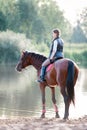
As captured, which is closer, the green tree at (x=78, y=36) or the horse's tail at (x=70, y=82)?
the horse's tail at (x=70, y=82)

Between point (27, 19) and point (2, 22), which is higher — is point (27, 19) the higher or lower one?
the higher one

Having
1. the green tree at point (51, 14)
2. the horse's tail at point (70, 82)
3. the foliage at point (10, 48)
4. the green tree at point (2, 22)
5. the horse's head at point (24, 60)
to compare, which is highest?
the green tree at point (51, 14)

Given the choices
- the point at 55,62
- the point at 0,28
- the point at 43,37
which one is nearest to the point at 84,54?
the point at 43,37

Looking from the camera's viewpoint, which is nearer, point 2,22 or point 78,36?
point 2,22

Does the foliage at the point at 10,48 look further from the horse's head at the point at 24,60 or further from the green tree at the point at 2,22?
the horse's head at the point at 24,60

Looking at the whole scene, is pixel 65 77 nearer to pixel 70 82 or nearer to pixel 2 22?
pixel 70 82

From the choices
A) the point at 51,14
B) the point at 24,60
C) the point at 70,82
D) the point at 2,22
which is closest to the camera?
the point at 70,82

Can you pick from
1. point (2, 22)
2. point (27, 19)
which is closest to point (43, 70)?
point (2, 22)

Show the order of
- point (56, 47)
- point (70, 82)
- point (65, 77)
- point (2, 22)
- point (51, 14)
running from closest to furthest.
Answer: point (70, 82) → point (65, 77) → point (56, 47) → point (2, 22) → point (51, 14)

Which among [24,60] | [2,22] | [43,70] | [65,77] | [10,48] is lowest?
[65,77]

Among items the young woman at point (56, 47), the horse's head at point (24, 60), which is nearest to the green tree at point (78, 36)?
the horse's head at point (24, 60)

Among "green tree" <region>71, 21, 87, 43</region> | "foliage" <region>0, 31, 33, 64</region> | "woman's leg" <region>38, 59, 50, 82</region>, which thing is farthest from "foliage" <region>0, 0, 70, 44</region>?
"woman's leg" <region>38, 59, 50, 82</region>

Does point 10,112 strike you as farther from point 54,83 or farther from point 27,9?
point 27,9

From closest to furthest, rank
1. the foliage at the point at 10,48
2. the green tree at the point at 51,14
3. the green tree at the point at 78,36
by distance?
the foliage at the point at 10,48, the green tree at the point at 51,14, the green tree at the point at 78,36
